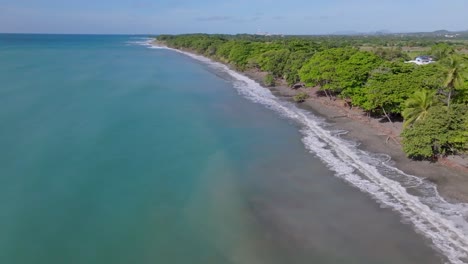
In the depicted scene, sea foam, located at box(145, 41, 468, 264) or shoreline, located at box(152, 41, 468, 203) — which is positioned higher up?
shoreline, located at box(152, 41, 468, 203)

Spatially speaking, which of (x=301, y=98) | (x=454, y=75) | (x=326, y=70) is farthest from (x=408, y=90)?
(x=301, y=98)

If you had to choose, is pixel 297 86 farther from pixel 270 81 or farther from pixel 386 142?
pixel 386 142

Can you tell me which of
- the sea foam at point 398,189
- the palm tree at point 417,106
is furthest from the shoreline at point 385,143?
the palm tree at point 417,106

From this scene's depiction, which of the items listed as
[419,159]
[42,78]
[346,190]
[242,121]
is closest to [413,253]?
[346,190]

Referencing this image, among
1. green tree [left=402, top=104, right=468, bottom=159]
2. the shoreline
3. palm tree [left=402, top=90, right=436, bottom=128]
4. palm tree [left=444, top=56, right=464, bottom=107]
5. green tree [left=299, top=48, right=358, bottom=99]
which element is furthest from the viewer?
green tree [left=299, top=48, right=358, bottom=99]

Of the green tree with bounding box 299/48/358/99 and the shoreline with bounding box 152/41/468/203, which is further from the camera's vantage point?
the green tree with bounding box 299/48/358/99

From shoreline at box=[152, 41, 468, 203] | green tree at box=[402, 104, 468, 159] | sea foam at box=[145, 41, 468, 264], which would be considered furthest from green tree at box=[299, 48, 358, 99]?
green tree at box=[402, 104, 468, 159]

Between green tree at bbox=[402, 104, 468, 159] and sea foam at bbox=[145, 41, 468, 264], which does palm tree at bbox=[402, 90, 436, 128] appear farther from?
sea foam at bbox=[145, 41, 468, 264]
